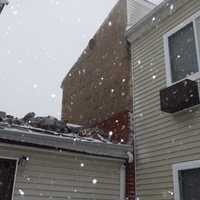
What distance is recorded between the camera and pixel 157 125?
827 cm

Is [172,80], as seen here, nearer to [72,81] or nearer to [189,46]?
[189,46]

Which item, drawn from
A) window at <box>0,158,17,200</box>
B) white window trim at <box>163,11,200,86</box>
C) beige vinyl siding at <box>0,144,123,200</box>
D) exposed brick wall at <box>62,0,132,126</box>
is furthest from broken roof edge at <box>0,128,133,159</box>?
white window trim at <box>163,11,200,86</box>

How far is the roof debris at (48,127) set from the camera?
8.04 metres

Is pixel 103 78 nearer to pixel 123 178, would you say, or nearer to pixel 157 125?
pixel 157 125

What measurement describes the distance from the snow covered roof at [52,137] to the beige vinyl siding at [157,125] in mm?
629

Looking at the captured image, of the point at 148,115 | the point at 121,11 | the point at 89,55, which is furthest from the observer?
the point at 89,55

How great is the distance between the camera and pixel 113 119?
10203 millimetres

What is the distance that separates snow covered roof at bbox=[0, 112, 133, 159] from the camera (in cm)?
731

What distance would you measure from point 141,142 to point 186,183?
176cm

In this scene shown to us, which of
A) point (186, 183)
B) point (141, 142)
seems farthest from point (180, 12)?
point (186, 183)

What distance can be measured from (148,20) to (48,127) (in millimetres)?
3640

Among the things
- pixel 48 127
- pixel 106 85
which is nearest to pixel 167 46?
pixel 106 85

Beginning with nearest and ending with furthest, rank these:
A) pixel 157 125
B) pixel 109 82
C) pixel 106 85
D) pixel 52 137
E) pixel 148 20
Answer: pixel 52 137, pixel 157 125, pixel 148 20, pixel 109 82, pixel 106 85

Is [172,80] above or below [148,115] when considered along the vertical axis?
above
